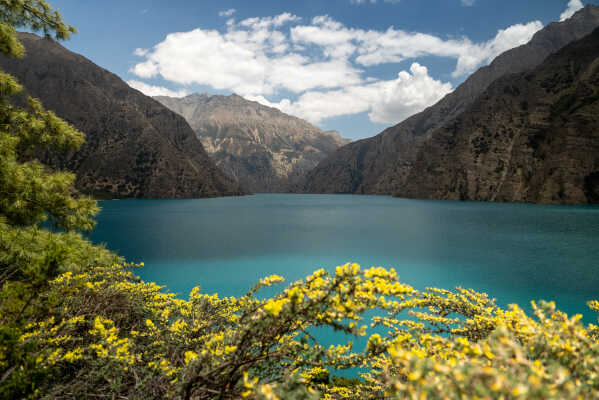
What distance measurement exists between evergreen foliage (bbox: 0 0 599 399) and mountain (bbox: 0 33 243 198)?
120567 mm

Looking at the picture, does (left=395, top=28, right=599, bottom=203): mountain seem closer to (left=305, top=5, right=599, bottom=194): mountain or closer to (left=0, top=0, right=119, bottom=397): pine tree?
(left=305, top=5, right=599, bottom=194): mountain

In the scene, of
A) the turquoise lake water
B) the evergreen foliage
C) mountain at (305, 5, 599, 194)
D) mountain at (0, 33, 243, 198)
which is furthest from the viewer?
mountain at (305, 5, 599, 194)

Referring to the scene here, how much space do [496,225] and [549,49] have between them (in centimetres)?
17343

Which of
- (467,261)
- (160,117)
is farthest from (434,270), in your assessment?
(160,117)

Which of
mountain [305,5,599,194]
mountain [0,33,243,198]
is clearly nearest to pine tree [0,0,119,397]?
mountain [0,33,243,198]

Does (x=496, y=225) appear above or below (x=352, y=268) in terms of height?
below

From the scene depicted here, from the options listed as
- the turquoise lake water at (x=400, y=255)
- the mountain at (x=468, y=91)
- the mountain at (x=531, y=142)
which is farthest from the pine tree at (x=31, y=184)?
the mountain at (x=468, y=91)

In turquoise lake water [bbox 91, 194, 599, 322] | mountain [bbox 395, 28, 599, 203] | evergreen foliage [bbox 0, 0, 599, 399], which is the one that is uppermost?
mountain [bbox 395, 28, 599, 203]

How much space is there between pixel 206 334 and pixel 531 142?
331 feet

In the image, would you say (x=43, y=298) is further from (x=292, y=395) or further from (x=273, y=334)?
(x=292, y=395)

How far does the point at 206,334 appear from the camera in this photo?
5.13 meters

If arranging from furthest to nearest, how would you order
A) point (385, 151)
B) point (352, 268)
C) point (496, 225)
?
point (385, 151)
point (496, 225)
point (352, 268)

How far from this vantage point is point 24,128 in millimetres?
7250

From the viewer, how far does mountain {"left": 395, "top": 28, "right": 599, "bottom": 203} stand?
216 ft
